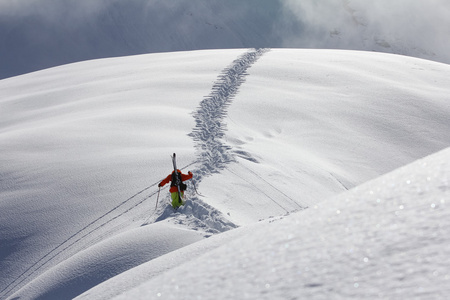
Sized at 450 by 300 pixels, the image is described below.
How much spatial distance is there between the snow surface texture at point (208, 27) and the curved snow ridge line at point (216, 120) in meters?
36.0

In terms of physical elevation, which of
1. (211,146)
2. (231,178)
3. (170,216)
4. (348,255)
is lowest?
(348,255)

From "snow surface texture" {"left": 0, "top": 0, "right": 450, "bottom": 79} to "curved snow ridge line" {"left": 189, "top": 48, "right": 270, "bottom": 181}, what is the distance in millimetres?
36038

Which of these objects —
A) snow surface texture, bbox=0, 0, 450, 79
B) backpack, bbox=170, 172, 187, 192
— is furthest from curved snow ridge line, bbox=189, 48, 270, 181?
snow surface texture, bbox=0, 0, 450, 79

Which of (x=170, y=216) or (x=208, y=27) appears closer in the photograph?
(x=170, y=216)

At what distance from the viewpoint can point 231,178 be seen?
25.2 feet

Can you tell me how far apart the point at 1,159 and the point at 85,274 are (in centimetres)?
452

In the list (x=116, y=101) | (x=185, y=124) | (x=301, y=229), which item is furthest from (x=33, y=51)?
(x=301, y=229)

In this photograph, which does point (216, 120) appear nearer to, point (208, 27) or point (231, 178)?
point (231, 178)

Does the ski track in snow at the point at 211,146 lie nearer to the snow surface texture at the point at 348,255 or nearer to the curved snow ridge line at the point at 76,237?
the curved snow ridge line at the point at 76,237

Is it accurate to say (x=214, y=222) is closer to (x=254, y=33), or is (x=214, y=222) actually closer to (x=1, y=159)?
(x=1, y=159)

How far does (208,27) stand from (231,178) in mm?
47820

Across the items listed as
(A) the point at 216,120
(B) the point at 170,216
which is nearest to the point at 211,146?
(A) the point at 216,120

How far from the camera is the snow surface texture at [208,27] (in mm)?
49938

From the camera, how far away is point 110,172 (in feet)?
25.4
